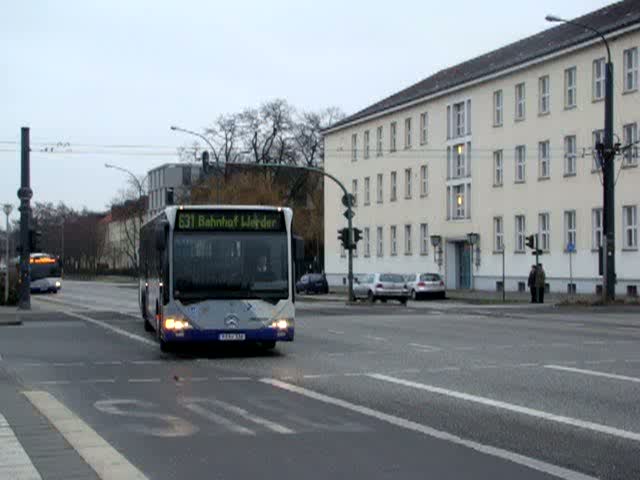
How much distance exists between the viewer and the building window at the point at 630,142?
5100 centimetres

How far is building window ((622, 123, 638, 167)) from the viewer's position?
167 ft

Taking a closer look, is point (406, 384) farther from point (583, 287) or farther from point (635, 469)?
point (583, 287)

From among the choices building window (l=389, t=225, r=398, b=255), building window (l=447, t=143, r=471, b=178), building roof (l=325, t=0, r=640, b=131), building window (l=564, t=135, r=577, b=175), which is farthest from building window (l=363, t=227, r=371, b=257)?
building window (l=564, t=135, r=577, b=175)

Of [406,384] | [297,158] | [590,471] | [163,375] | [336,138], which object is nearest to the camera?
[590,471]

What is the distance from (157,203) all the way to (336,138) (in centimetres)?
8242

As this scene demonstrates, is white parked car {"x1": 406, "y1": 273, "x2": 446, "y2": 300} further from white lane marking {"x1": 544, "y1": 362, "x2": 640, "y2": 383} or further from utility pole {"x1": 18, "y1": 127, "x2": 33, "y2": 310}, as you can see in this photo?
white lane marking {"x1": 544, "y1": 362, "x2": 640, "y2": 383}

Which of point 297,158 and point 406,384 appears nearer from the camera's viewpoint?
point 406,384

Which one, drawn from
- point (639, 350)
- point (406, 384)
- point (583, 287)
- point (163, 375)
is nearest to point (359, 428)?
point (406, 384)

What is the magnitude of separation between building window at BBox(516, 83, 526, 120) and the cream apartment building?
0.08 meters

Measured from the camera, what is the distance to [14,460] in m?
8.81

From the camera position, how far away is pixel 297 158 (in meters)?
95.8

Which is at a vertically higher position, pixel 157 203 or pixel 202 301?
pixel 157 203

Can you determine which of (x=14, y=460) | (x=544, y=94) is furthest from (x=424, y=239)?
(x=14, y=460)

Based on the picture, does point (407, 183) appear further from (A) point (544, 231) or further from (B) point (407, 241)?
(A) point (544, 231)
